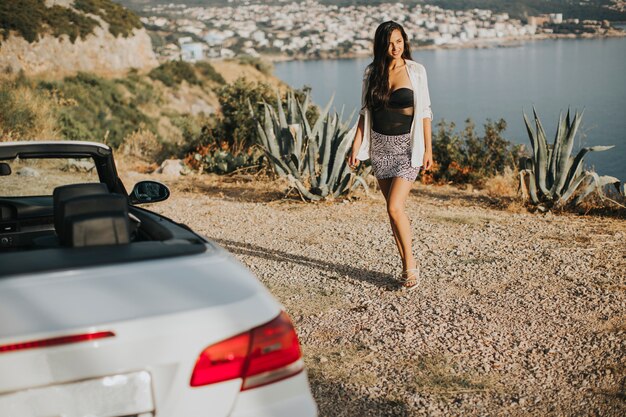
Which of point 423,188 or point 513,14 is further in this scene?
point 513,14

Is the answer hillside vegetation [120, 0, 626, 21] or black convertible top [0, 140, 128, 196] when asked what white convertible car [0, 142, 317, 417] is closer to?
black convertible top [0, 140, 128, 196]

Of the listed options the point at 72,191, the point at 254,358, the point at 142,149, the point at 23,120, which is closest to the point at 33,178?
the point at 72,191

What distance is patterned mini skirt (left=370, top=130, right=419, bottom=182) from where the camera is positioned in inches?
213

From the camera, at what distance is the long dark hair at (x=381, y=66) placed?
5.32 metres

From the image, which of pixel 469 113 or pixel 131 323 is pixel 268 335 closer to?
pixel 131 323

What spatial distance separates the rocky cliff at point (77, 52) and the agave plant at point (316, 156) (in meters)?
29.7

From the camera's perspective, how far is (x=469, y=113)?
957 inches

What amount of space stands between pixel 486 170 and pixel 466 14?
5828 cm

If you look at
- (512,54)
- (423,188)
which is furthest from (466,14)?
(423,188)

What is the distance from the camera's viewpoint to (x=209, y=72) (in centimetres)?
5044

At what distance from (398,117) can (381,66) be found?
400mm

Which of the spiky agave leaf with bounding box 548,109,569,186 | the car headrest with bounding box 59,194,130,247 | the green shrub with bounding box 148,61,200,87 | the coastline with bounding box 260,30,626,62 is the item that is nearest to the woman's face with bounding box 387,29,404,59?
the car headrest with bounding box 59,194,130,247

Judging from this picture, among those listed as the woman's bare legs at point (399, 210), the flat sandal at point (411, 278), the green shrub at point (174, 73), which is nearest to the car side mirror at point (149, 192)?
the woman's bare legs at point (399, 210)

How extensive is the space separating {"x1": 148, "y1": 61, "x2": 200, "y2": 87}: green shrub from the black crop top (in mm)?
40926
